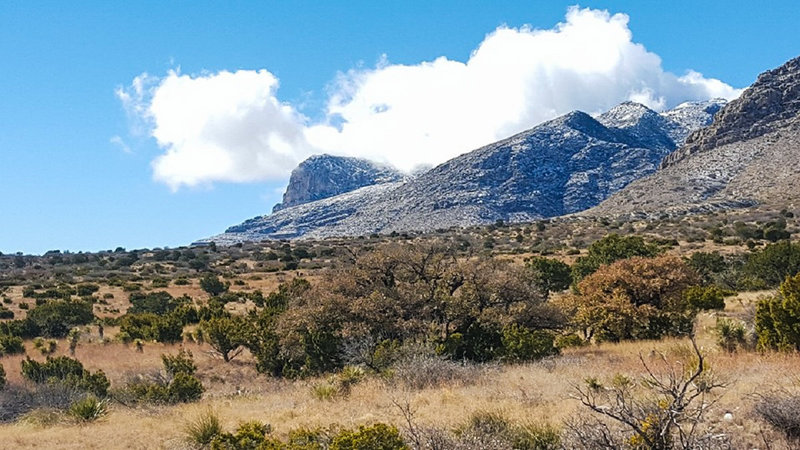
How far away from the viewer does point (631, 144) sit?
185125mm

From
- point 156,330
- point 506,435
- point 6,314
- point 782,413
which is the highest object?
point 6,314

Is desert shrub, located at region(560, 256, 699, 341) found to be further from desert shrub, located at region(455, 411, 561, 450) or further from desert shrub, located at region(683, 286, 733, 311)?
desert shrub, located at region(455, 411, 561, 450)

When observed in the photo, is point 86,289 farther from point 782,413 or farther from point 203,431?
point 782,413

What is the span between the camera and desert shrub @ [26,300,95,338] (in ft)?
99.2

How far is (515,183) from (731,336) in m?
144

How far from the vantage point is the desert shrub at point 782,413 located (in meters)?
8.75

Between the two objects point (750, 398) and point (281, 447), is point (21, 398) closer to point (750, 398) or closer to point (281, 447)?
point (281, 447)

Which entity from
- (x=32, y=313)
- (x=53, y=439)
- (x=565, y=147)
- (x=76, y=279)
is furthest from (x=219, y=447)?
(x=565, y=147)

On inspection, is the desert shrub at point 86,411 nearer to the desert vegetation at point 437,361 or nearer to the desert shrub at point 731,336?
the desert vegetation at point 437,361

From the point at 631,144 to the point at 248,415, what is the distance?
624 feet

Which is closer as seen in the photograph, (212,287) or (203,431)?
(203,431)

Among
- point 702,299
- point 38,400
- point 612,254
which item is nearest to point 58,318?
point 38,400

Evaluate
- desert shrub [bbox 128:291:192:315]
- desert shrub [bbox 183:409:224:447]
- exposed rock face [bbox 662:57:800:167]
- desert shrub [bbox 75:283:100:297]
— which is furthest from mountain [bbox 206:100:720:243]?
desert shrub [bbox 183:409:224:447]

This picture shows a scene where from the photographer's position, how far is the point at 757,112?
335 feet
